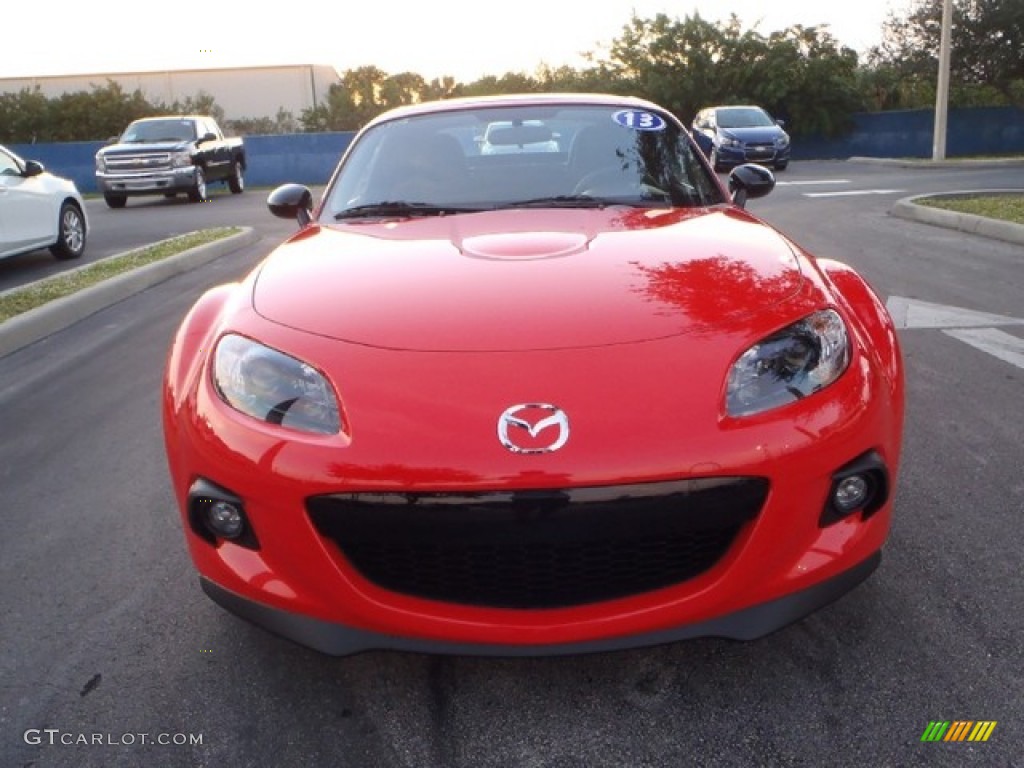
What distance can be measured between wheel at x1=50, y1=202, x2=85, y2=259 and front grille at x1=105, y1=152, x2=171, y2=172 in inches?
320

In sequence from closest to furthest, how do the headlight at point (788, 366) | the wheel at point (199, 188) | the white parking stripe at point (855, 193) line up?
the headlight at point (788, 366), the white parking stripe at point (855, 193), the wheel at point (199, 188)

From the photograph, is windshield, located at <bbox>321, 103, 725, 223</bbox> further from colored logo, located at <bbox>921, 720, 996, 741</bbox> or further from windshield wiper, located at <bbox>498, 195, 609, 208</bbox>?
colored logo, located at <bbox>921, 720, 996, 741</bbox>

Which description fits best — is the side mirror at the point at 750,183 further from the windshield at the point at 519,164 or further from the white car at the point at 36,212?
the white car at the point at 36,212

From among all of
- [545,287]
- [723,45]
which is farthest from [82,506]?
[723,45]

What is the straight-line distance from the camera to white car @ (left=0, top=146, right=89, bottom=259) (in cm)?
928

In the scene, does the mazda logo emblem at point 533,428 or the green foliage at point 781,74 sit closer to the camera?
the mazda logo emblem at point 533,428

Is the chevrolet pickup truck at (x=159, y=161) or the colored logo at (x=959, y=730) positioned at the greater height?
the chevrolet pickup truck at (x=159, y=161)

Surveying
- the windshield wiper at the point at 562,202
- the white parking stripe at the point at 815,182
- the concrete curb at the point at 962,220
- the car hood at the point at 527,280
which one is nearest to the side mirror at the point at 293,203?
the car hood at the point at 527,280

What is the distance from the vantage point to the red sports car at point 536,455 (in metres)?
2.06

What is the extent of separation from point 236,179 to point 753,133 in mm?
11457

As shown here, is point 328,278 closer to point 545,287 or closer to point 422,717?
point 545,287

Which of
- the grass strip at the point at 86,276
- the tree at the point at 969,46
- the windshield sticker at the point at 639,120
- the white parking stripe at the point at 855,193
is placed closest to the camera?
the windshield sticker at the point at 639,120

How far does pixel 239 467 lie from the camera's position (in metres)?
2.20

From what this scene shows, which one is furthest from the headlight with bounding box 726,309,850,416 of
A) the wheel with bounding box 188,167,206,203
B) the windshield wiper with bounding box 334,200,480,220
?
the wheel with bounding box 188,167,206,203
